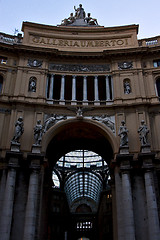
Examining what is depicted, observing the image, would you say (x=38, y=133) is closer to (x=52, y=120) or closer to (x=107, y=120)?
(x=52, y=120)

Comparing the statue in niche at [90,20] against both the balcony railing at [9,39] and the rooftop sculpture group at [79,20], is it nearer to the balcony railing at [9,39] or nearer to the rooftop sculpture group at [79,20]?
the rooftop sculpture group at [79,20]

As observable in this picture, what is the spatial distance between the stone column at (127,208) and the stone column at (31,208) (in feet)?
23.2

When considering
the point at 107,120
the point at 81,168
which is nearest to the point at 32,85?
the point at 107,120

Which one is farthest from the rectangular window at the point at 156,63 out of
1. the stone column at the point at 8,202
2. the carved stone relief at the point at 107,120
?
the stone column at the point at 8,202

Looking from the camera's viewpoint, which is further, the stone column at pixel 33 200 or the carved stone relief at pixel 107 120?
the carved stone relief at pixel 107 120

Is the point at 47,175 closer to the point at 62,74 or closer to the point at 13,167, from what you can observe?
the point at 13,167

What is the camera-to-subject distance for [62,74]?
29.0m

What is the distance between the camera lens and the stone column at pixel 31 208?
2050 cm

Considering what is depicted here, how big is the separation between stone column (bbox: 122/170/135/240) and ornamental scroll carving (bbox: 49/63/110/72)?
1204 centimetres

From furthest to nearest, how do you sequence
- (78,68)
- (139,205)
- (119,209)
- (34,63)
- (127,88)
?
(78,68)
(34,63)
(127,88)
(119,209)
(139,205)

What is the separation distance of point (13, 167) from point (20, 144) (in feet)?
7.71

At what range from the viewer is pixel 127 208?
21.3m

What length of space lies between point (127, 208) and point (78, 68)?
51.0 feet

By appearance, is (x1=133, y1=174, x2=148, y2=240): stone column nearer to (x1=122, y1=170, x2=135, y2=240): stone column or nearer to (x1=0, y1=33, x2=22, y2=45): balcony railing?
(x1=122, y1=170, x2=135, y2=240): stone column
